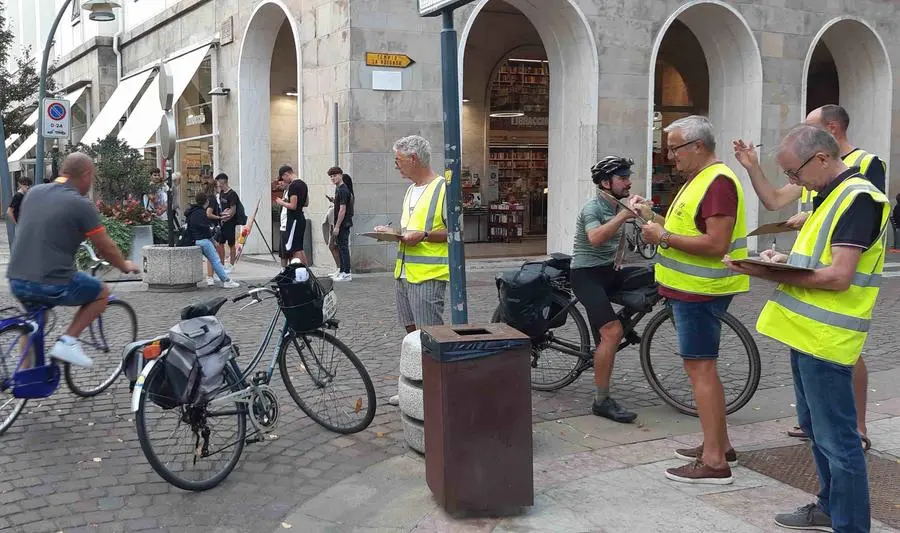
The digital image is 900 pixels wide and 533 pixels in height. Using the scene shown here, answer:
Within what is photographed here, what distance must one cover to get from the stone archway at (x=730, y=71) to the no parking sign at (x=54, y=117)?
11.8 metres

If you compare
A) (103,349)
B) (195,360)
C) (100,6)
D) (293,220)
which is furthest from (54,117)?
(195,360)

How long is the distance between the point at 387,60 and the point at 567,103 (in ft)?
12.6

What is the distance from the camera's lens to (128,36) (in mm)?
24125

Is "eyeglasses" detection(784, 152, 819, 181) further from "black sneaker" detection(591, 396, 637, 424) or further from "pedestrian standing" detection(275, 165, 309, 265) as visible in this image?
"pedestrian standing" detection(275, 165, 309, 265)

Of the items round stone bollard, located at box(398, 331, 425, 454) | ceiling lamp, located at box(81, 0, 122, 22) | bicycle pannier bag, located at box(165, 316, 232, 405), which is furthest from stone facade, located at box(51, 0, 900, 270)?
bicycle pannier bag, located at box(165, 316, 232, 405)

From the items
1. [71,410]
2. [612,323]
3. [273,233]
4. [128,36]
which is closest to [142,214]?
[273,233]

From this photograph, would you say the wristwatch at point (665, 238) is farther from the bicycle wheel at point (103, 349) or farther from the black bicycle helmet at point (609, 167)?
the bicycle wheel at point (103, 349)

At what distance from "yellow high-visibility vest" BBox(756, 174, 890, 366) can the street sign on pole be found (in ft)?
7.06

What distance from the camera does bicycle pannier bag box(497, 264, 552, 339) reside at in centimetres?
554

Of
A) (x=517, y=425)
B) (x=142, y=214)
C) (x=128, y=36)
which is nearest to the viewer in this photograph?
(x=517, y=425)

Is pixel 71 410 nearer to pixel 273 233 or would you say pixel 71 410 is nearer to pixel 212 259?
pixel 212 259

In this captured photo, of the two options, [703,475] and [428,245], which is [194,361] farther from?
[703,475]

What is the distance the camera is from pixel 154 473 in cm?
457

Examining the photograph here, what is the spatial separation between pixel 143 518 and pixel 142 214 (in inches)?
412
